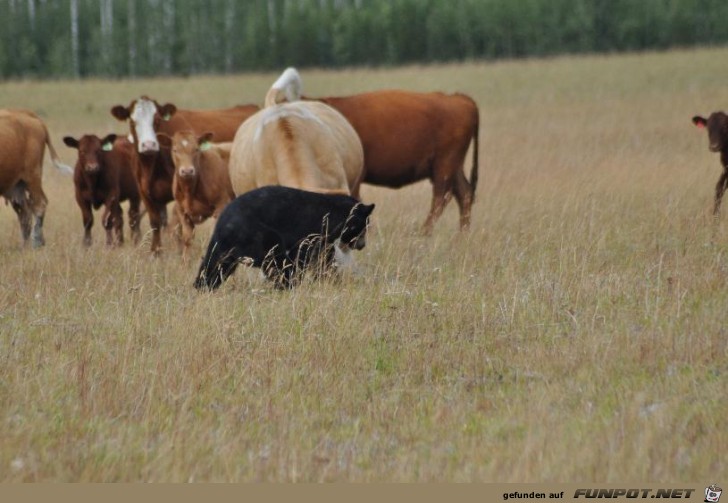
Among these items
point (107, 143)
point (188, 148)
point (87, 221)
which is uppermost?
point (188, 148)

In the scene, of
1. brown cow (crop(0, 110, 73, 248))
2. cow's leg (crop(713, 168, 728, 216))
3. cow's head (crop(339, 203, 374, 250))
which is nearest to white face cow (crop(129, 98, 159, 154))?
brown cow (crop(0, 110, 73, 248))

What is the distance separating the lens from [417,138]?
13617mm

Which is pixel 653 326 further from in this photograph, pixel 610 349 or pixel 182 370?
pixel 182 370

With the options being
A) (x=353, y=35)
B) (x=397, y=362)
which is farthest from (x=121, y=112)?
(x=353, y=35)

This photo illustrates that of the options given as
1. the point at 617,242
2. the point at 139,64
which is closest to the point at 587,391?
the point at 617,242

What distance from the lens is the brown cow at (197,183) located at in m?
11.2

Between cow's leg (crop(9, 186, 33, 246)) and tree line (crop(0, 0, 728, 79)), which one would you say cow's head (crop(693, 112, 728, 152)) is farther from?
tree line (crop(0, 0, 728, 79))

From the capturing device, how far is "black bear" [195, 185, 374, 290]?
9000 millimetres

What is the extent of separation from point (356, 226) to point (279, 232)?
0.57 m

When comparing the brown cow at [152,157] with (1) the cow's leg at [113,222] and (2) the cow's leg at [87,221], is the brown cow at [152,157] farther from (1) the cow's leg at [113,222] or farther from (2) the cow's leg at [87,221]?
(2) the cow's leg at [87,221]

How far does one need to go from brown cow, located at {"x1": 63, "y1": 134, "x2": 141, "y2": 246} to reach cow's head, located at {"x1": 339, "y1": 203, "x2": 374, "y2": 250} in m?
4.19

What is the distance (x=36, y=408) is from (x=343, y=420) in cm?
142

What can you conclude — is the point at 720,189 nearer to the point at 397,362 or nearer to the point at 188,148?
the point at 188,148

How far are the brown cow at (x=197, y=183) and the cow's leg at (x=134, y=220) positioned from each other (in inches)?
69.3
